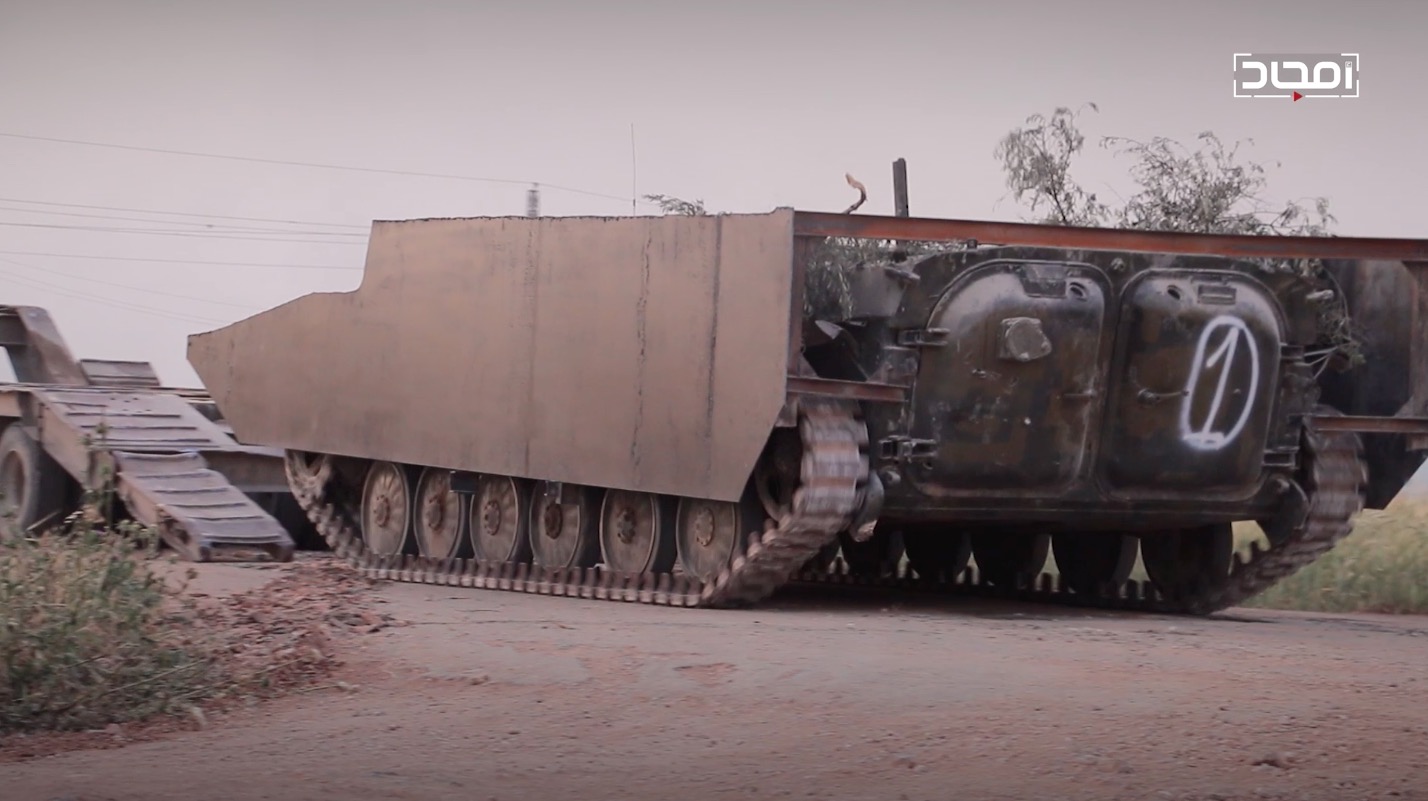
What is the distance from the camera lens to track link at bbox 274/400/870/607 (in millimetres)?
10445

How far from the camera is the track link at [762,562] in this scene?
10445mm

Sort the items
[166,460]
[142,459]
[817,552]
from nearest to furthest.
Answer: [817,552]
[142,459]
[166,460]

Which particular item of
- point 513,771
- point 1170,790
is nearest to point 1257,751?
point 1170,790

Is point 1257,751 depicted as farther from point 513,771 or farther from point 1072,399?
point 1072,399

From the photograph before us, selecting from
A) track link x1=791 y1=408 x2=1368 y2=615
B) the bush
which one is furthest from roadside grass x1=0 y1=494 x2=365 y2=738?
track link x1=791 y1=408 x2=1368 y2=615

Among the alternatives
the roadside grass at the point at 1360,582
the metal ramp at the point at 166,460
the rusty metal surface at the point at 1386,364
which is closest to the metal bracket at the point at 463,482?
the metal ramp at the point at 166,460

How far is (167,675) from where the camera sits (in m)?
7.43

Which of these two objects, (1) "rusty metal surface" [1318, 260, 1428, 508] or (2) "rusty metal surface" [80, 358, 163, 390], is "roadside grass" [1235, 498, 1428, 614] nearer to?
(1) "rusty metal surface" [1318, 260, 1428, 508]

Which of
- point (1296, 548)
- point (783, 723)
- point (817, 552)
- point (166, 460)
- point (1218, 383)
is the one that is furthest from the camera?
point (166, 460)

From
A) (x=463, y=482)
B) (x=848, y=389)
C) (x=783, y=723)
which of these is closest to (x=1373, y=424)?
(x=848, y=389)

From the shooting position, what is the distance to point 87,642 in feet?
24.3

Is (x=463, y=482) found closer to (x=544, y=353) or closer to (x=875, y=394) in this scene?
(x=544, y=353)

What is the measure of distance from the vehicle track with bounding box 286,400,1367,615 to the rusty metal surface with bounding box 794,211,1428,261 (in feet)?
3.08

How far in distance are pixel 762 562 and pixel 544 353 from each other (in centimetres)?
224
